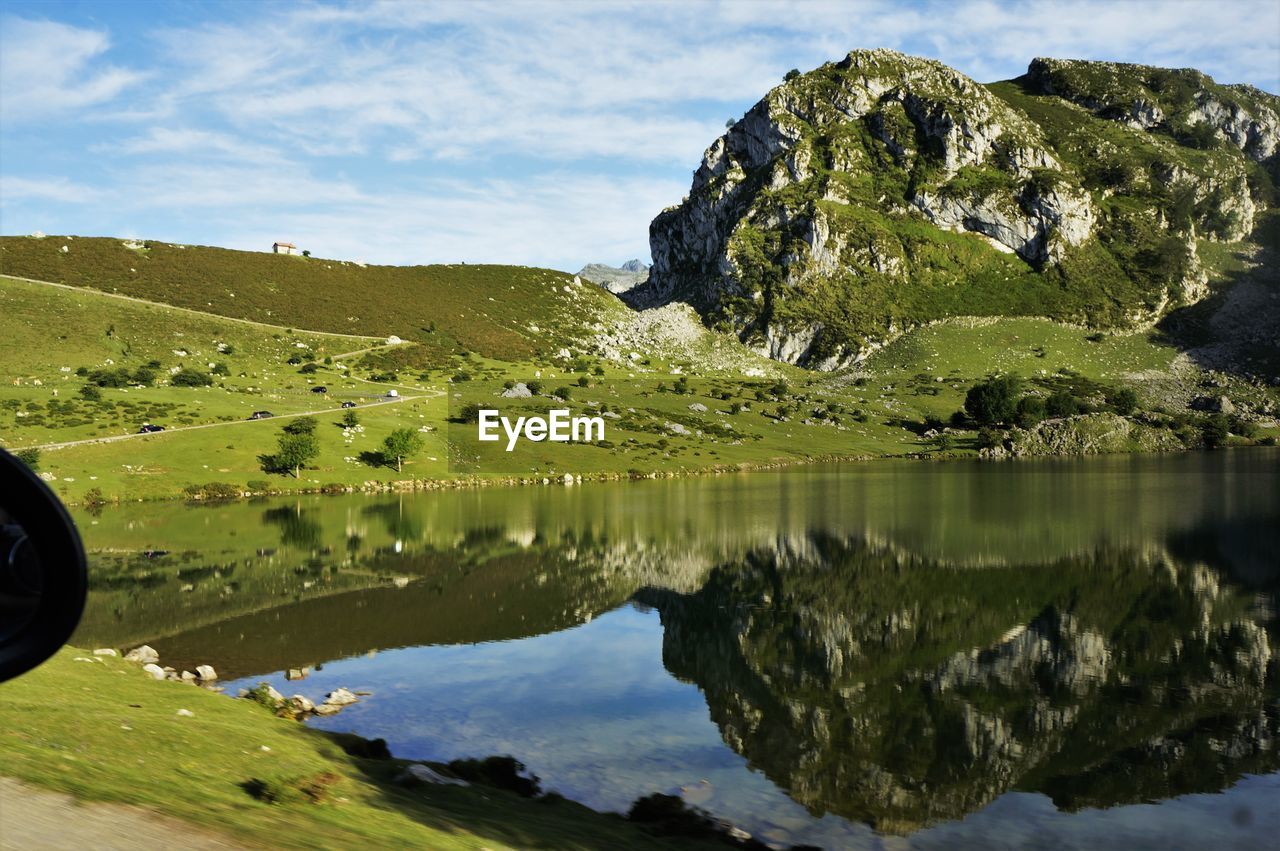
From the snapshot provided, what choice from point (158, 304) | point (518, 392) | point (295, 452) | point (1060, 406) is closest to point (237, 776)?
point (295, 452)

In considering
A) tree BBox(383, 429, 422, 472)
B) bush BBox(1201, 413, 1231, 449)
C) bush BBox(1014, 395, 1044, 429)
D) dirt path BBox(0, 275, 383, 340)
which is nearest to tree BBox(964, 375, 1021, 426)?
bush BBox(1014, 395, 1044, 429)

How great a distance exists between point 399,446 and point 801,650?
8762 centimetres

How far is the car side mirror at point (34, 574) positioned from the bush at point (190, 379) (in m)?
149

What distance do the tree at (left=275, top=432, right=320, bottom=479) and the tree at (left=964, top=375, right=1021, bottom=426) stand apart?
432 ft

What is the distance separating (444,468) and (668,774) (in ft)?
335

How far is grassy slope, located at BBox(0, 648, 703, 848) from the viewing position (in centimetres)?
1241

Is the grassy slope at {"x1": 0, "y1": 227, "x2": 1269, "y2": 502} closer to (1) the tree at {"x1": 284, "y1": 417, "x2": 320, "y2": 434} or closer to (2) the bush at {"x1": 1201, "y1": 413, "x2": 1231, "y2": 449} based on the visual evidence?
(1) the tree at {"x1": 284, "y1": 417, "x2": 320, "y2": 434}

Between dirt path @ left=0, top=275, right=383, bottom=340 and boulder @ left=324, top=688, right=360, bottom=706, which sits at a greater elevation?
dirt path @ left=0, top=275, right=383, bottom=340

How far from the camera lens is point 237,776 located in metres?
15.7

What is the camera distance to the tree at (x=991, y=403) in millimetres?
177500

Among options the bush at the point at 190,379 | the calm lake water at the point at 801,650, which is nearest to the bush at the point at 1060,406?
the calm lake water at the point at 801,650

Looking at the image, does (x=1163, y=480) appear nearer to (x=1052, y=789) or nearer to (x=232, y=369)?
(x=1052, y=789)

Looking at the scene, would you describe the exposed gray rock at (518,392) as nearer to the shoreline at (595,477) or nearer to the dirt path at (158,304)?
Answer: the shoreline at (595,477)

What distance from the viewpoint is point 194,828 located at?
435 inches
